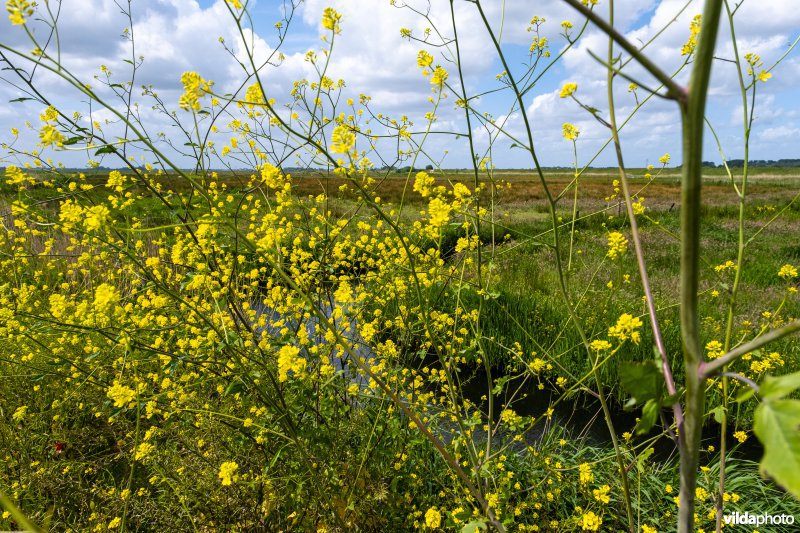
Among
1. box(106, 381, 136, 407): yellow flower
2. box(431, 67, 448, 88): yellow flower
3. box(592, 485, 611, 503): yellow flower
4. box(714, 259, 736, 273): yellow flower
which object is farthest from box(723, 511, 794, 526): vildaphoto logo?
box(106, 381, 136, 407): yellow flower

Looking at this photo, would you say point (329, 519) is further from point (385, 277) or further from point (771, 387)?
point (771, 387)

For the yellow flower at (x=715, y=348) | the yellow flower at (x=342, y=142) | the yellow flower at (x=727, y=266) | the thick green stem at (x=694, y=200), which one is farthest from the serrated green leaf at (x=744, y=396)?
the yellow flower at (x=727, y=266)

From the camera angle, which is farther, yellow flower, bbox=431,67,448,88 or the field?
the field

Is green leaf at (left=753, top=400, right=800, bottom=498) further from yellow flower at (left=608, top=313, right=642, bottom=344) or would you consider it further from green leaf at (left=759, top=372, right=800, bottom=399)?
yellow flower at (left=608, top=313, right=642, bottom=344)

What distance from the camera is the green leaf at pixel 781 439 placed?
34 centimetres

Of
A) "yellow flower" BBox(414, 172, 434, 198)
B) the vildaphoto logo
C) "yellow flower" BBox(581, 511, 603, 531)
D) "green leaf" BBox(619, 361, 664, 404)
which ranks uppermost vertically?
"yellow flower" BBox(414, 172, 434, 198)

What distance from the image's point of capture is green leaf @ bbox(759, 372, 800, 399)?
0.36 m

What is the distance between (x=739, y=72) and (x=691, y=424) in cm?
149

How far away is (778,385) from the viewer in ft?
1.23

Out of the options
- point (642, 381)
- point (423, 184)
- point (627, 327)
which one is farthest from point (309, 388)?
point (642, 381)

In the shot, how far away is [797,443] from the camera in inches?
13.7

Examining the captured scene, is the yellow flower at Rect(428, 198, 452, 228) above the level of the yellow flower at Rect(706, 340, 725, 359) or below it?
above

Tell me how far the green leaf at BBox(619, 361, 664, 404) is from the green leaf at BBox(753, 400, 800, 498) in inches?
5.1

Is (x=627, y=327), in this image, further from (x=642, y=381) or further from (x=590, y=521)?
(x=642, y=381)
